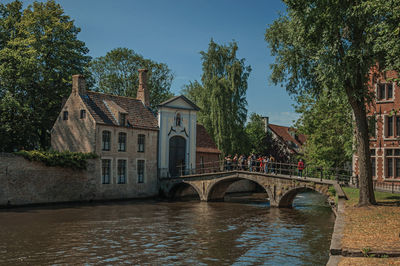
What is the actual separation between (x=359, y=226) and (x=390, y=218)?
2.12 meters

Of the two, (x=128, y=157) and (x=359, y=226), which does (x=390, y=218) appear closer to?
(x=359, y=226)

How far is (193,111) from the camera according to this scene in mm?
35438

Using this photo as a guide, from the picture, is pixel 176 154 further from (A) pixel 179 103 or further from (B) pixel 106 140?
(B) pixel 106 140

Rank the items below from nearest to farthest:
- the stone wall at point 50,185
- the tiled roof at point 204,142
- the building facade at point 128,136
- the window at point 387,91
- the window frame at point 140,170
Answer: the stone wall at point 50,185, the window at point 387,91, the building facade at point 128,136, the window frame at point 140,170, the tiled roof at point 204,142

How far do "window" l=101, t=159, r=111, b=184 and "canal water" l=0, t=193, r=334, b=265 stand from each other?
4.32m

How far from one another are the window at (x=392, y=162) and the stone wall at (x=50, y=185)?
1759cm

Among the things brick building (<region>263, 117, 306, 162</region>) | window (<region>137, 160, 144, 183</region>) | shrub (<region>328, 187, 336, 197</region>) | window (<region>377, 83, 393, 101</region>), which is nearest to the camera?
shrub (<region>328, 187, 336, 197</region>)

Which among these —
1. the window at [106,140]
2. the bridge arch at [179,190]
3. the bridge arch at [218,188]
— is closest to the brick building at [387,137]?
the bridge arch at [218,188]

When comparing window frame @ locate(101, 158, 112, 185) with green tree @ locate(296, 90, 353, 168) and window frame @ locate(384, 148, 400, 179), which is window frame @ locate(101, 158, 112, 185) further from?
window frame @ locate(384, 148, 400, 179)

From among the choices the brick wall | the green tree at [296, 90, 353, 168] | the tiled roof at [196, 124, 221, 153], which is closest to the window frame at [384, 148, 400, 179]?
the green tree at [296, 90, 353, 168]

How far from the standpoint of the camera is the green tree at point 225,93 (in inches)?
1523

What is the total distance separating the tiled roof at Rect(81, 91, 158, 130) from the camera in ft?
99.1

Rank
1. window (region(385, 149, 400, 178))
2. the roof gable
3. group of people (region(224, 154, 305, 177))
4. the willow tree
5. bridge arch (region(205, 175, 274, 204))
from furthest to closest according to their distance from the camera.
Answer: the roof gable
bridge arch (region(205, 175, 274, 204))
group of people (region(224, 154, 305, 177))
window (region(385, 149, 400, 178))
the willow tree

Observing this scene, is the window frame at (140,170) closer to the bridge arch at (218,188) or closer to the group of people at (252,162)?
the bridge arch at (218,188)
